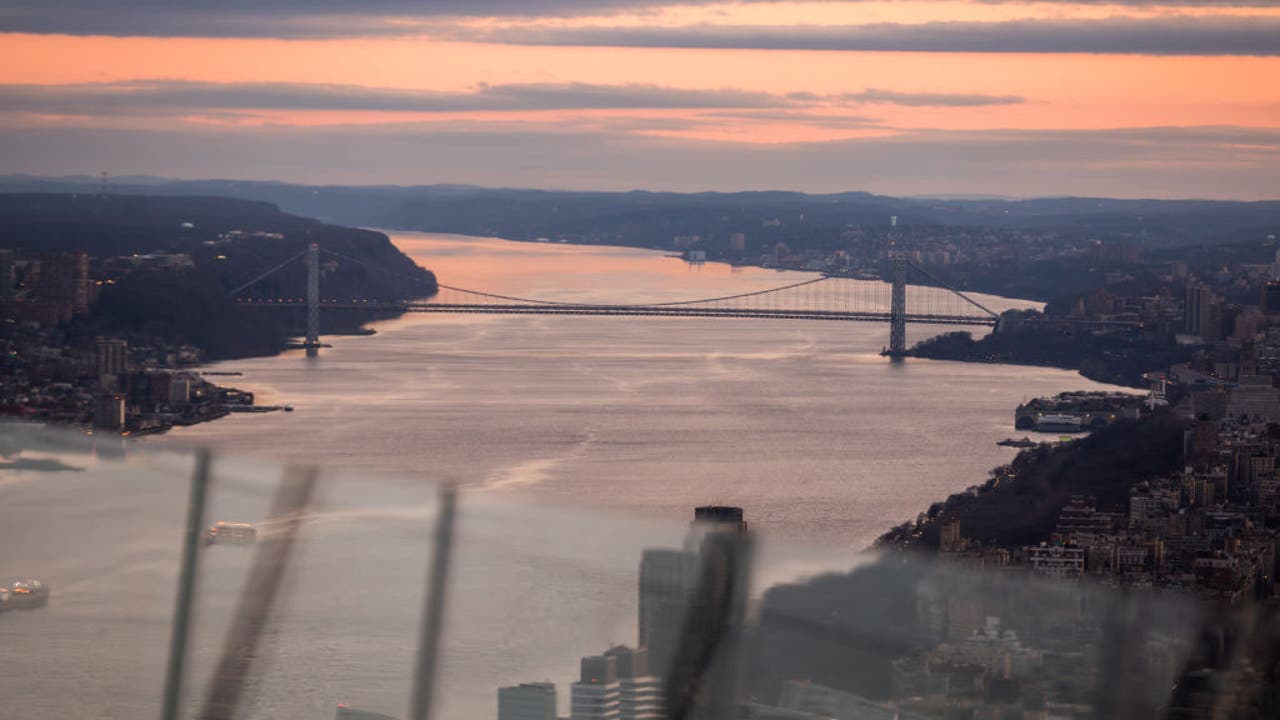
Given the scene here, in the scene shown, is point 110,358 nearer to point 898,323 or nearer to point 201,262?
point 201,262

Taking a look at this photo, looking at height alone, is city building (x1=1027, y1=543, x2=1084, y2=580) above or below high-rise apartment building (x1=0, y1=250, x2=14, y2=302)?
below

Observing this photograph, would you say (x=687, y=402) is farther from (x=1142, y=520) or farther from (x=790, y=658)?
(x=790, y=658)

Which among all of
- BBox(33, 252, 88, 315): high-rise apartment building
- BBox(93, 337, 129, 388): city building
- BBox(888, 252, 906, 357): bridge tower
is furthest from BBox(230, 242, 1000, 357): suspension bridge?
BBox(93, 337, 129, 388): city building

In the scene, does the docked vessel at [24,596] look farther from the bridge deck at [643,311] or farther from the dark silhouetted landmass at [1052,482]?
the bridge deck at [643,311]

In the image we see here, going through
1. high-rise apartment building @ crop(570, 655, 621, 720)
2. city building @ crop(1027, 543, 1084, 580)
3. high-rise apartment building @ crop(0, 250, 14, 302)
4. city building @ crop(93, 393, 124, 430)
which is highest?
high-rise apartment building @ crop(570, 655, 621, 720)

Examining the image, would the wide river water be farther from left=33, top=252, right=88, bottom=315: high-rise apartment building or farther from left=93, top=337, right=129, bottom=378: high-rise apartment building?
left=33, top=252, right=88, bottom=315: high-rise apartment building
